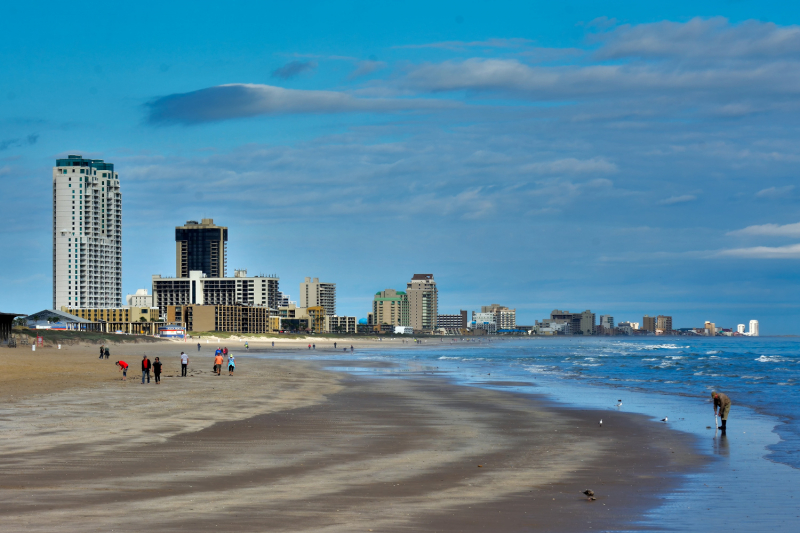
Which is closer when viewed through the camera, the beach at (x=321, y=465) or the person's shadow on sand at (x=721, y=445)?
the beach at (x=321, y=465)

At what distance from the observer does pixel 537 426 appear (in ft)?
79.0

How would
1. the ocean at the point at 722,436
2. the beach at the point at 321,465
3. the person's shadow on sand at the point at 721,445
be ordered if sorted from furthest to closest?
the person's shadow on sand at the point at 721,445 → the ocean at the point at 722,436 → the beach at the point at 321,465

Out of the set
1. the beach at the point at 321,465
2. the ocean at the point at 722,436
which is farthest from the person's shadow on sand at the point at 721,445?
the beach at the point at 321,465

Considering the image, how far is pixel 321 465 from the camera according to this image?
1591cm

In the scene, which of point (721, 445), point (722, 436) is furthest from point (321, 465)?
point (722, 436)

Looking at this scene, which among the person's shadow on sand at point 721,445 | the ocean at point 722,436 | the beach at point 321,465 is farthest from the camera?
the person's shadow on sand at point 721,445

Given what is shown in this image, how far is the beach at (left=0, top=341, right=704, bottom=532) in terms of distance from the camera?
11.2m

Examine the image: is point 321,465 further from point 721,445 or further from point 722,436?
point 722,436

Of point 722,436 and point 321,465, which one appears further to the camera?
point 722,436

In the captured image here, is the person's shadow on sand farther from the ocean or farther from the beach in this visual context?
the beach

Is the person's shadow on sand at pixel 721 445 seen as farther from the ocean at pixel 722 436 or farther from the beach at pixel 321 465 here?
the beach at pixel 321 465

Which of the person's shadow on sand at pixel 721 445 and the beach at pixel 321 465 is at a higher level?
the beach at pixel 321 465

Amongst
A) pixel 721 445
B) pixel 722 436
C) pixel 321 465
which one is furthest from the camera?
pixel 722 436

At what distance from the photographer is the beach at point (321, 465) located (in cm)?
1116
